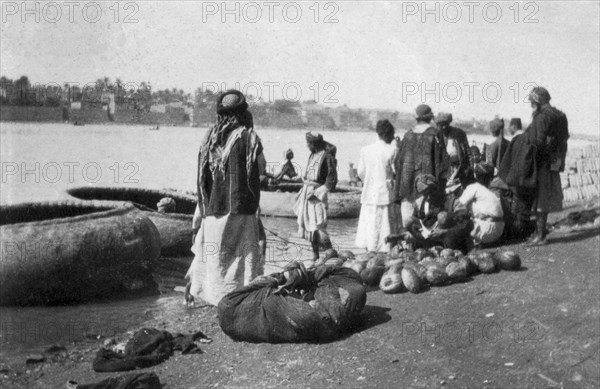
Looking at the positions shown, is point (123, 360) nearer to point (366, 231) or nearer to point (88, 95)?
point (366, 231)

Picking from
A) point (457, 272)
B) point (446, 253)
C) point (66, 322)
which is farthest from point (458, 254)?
point (66, 322)

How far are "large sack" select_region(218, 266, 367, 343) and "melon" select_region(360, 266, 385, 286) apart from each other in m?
0.98

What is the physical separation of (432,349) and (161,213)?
5796 mm

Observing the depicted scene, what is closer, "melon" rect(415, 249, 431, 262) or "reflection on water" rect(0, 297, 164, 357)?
"reflection on water" rect(0, 297, 164, 357)

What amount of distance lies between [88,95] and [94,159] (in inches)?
365

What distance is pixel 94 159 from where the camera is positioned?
104ft

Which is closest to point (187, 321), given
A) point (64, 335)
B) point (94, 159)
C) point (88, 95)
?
point (64, 335)

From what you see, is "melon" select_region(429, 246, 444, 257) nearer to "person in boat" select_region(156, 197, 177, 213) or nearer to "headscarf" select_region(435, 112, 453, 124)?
"headscarf" select_region(435, 112, 453, 124)

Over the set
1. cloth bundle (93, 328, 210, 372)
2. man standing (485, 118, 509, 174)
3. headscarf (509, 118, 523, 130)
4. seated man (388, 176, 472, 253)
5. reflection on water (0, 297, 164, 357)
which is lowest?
reflection on water (0, 297, 164, 357)

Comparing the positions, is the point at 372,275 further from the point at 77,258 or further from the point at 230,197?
the point at 77,258

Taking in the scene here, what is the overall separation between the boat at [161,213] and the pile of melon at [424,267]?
3727 millimetres

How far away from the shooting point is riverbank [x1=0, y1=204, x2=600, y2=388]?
4750mm

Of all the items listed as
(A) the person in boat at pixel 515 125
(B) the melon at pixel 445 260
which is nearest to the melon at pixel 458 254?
(B) the melon at pixel 445 260

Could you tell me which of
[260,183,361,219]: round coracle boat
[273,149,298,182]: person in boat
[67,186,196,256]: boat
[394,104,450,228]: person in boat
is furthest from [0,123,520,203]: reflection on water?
[394,104,450,228]: person in boat
